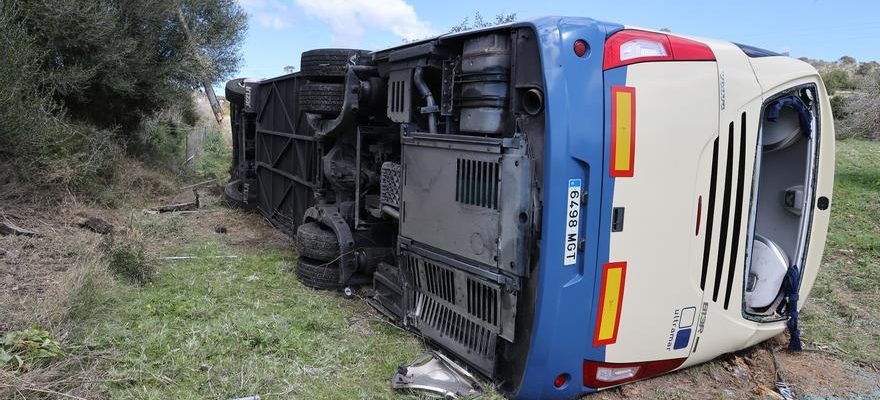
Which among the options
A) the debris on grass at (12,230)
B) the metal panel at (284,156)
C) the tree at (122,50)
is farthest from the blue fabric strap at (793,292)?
the tree at (122,50)

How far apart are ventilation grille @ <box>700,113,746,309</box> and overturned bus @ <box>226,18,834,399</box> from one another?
1 centimetres

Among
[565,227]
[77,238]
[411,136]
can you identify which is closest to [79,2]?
[77,238]

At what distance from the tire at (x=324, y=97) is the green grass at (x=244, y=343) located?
170 centimetres

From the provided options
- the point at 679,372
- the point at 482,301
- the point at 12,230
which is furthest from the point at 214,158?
the point at 679,372

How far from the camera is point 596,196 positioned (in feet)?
9.87

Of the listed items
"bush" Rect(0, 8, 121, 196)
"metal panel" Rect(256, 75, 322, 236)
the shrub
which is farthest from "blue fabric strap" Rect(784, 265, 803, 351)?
"bush" Rect(0, 8, 121, 196)

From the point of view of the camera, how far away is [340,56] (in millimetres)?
5430

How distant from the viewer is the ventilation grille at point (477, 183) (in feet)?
10.4

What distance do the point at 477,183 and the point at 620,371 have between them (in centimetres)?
135

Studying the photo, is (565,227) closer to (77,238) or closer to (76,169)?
(77,238)

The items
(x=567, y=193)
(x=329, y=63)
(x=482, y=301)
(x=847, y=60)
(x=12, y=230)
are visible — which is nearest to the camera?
(x=567, y=193)

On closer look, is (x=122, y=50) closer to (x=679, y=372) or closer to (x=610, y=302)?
(x=610, y=302)

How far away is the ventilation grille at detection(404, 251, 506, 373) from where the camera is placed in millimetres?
3371

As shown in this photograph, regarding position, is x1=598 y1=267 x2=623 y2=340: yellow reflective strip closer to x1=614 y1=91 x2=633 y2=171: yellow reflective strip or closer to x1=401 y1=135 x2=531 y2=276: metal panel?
x1=401 y1=135 x2=531 y2=276: metal panel
